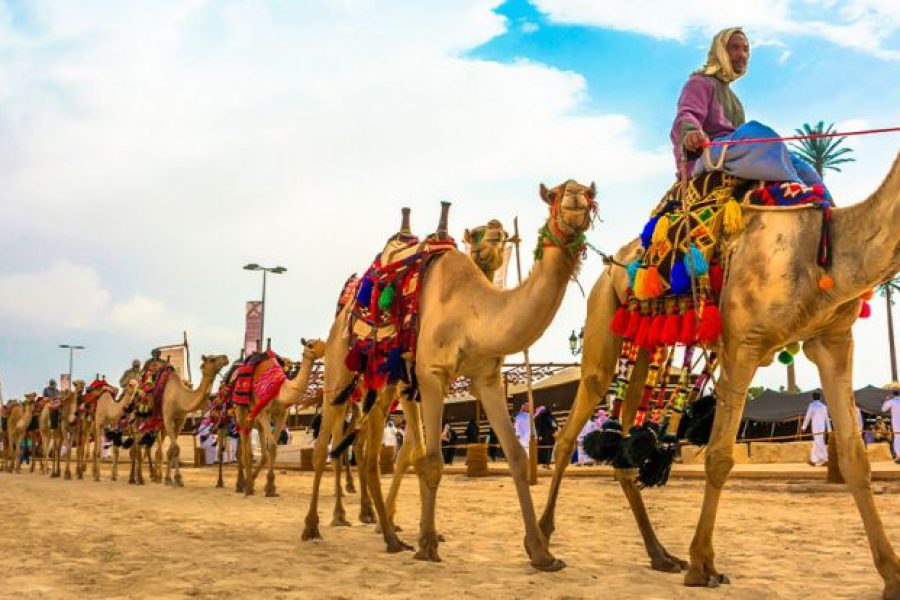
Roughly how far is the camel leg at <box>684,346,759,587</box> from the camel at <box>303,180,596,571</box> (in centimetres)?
106

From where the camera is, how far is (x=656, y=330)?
266 inches

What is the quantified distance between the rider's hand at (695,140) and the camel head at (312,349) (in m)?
9.47

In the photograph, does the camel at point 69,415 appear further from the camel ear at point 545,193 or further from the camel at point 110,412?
the camel ear at point 545,193

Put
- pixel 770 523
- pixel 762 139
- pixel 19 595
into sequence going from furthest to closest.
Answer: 1. pixel 770 523
2. pixel 762 139
3. pixel 19 595

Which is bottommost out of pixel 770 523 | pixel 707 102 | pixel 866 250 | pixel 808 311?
pixel 770 523

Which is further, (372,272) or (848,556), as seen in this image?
(372,272)

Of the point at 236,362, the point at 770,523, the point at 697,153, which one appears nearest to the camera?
the point at 697,153

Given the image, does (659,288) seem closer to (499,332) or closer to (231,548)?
(499,332)

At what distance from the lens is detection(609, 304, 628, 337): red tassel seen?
279 inches

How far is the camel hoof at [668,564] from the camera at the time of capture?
655 centimetres

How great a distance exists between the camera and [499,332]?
22.4 feet

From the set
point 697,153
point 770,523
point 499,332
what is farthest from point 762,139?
point 770,523

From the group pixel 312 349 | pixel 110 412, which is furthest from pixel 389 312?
pixel 110 412

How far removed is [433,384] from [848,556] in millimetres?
3684
